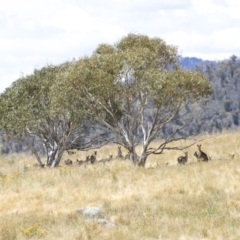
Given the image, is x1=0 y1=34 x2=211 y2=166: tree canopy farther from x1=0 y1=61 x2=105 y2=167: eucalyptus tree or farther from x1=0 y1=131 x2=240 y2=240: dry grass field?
x1=0 y1=131 x2=240 y2=240: dry grass field

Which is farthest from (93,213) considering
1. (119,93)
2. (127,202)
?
(119,93)

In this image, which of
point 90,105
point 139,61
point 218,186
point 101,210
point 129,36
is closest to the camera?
point 101,210

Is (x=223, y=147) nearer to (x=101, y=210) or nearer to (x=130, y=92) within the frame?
(x=130, y=92)

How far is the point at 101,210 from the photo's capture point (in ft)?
58.0

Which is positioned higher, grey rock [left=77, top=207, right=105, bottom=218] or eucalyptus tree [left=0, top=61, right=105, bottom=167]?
Result: eucalyptus tree [left=0, top=61, right=105, bottom=167]

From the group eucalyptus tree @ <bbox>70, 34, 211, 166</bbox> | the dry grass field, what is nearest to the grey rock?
the dry grass field

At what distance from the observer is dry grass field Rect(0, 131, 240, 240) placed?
14.8 m

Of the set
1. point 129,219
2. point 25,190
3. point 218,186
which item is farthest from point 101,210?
point 25,190

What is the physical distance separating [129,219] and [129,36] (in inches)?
799

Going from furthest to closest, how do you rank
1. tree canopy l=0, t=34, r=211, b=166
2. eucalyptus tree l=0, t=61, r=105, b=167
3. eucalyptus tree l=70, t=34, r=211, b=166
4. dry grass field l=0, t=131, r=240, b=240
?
eucalyptus tree l=0, t=61, r=105, b=167
tree canopy l=0, t=34, r=211, b=166
eucalyptus tree l=70, t=34, r=211, b=166
dry grass field l=0, t=131, r=240, b=240

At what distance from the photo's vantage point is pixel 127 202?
783 inches

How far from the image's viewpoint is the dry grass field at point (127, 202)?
14.8m

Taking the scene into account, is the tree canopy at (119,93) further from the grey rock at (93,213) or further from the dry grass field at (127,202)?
the grey rock at (93,213)

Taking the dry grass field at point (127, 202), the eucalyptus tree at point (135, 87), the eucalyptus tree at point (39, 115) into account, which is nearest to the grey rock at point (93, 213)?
the dry grass field at point (127, 202)
